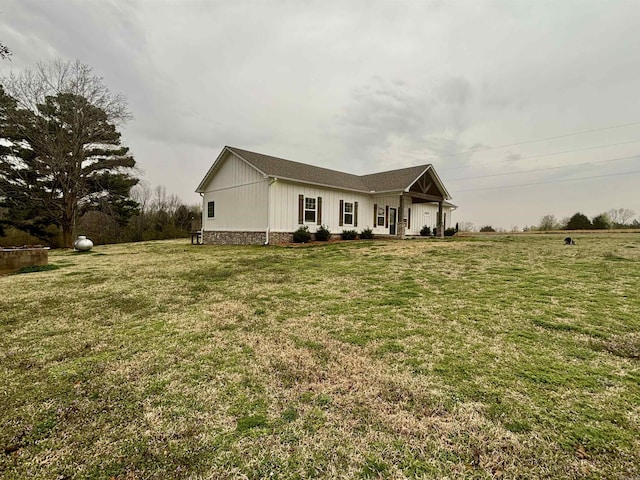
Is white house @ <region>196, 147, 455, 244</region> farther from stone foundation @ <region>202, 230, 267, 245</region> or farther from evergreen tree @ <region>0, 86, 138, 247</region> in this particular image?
evergreen tree @ <region>0, 86, 138, 247</region>

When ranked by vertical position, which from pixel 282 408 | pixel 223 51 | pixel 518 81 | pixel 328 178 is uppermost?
pixel 518 81

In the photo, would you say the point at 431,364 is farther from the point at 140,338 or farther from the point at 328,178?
the point at 328,178

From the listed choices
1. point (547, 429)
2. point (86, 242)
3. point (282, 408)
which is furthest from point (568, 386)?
point (86, 242)

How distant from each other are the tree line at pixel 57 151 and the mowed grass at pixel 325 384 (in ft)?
55.8

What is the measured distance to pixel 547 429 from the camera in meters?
1.98

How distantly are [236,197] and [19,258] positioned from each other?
9.48m

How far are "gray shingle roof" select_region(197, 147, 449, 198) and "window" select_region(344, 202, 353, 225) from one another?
1051 mm

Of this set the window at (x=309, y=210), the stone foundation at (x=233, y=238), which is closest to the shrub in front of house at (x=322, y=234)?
the window at (x=309, y=210)

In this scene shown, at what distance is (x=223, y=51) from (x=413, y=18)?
788cm

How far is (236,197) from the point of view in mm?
16562

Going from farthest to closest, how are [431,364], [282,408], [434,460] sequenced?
[431,364], [282,408], [434,460]

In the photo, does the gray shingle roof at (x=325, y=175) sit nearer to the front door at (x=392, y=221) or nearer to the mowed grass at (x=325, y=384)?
the front door at (x=392, y=221)

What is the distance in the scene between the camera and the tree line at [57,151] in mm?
16875

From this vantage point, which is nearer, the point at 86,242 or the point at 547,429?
the point at 547,429
